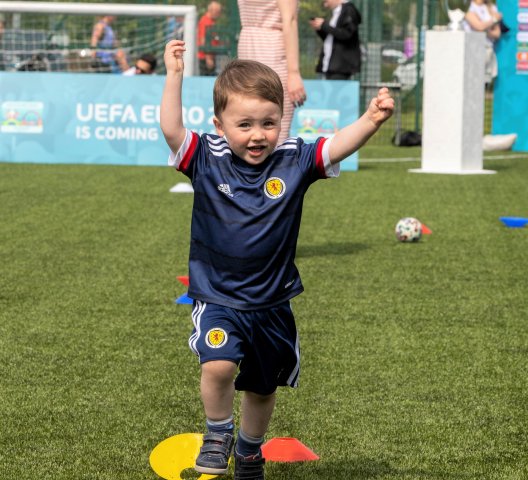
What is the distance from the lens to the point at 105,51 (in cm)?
1752

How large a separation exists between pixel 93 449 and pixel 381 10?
1545cm

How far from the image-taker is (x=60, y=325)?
221 inches

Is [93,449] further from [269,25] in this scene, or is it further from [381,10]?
[381,10]

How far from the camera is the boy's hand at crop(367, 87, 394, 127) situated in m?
3.24

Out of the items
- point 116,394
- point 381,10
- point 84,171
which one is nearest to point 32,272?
point 116,394

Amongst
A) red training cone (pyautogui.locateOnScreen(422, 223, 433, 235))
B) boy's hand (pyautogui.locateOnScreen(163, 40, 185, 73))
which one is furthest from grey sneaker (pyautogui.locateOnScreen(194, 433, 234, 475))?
red training cone (pyautogui.locateOnScreen(422, 223, 433, 235))

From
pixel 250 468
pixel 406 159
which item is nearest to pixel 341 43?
pixel 406 159

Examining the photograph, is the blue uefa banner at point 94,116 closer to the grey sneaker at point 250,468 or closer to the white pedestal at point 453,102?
the white pedestal at point 453,102

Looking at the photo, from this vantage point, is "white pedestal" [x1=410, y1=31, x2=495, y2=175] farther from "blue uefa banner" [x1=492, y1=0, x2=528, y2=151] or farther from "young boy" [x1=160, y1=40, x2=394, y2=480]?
"young boy" [x1=160, y1=40, x2=394, y2=480]

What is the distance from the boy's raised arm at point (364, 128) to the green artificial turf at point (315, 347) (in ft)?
3.29

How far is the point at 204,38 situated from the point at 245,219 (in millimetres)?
14599

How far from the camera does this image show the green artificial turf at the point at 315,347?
3824 millimetres

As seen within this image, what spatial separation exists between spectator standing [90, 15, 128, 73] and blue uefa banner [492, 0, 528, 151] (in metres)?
5.65

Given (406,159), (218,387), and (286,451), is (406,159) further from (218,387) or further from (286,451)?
(218,387)
